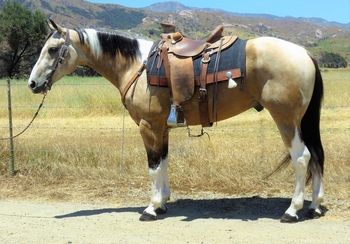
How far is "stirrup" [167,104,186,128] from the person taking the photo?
5520 mm

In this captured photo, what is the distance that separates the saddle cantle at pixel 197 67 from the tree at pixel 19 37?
33091 mm

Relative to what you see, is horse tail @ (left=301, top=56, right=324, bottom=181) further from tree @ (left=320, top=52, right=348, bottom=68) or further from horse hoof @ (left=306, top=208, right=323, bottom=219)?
tree @ (left=320, top=52, right=348, bottom=68)

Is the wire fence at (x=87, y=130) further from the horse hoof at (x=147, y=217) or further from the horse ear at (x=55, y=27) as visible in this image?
the horse ear at (x=55, y=27)

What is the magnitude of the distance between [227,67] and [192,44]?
55 cm

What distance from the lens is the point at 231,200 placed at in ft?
20.9

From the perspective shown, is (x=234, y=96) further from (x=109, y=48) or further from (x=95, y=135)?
(x=95, y=135)

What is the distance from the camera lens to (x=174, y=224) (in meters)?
5.52

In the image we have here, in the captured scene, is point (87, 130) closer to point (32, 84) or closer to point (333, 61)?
point (32, 84)

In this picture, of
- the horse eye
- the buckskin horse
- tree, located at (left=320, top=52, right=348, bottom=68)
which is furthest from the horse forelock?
tree, located at (left=320, top=52, right=348, bottom=68)

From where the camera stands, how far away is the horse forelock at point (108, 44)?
5.99m

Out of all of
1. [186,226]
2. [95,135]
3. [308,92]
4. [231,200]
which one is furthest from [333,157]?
[95,135]

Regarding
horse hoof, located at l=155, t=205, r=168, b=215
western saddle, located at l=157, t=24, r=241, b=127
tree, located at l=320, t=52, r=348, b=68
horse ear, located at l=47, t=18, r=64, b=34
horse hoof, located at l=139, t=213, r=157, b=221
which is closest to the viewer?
western saddle, located at l=157, t=24, r=241, b=127

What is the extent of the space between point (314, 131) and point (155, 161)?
1859 mm

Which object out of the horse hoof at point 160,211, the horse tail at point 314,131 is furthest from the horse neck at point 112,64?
the horse tail at point 314,131
